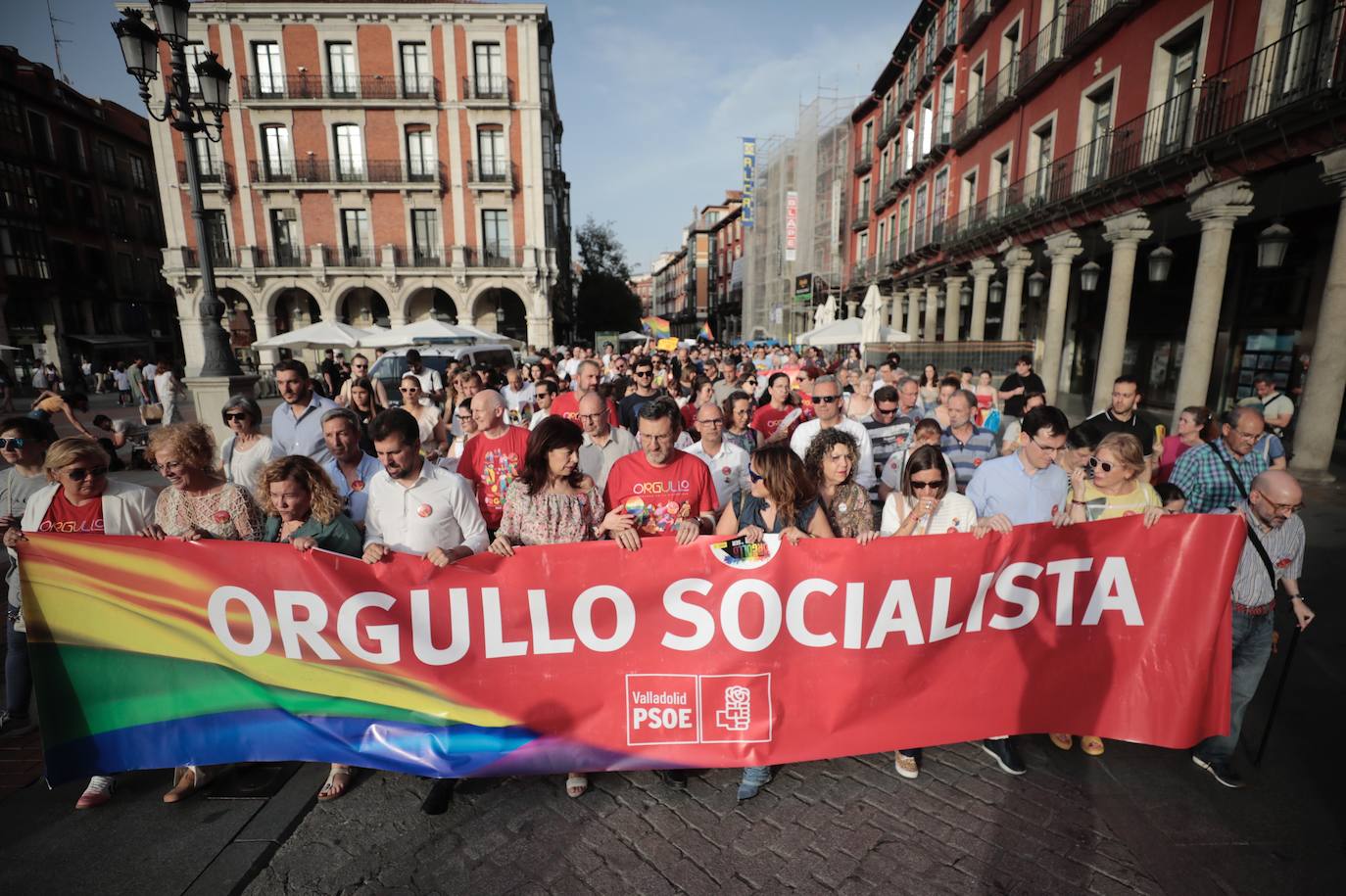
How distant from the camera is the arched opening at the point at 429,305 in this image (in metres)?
31.7

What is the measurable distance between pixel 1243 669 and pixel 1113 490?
3.62 feet

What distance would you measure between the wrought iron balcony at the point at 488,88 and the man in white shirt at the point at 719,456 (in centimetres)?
3088

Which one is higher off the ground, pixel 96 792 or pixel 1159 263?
pixel 1159 263

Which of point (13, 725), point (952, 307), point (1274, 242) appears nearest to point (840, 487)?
point (13, 725)

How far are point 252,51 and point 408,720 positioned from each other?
125ft

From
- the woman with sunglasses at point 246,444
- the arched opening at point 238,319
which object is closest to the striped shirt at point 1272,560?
the woman with sunglasses at point 246,444

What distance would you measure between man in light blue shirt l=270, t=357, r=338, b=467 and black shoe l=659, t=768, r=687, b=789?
358 centimetres

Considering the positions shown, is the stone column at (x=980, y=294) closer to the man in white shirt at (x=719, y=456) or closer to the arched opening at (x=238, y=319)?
the man in white shirt at (x=719, y=456)

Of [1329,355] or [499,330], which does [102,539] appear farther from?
[499,330]

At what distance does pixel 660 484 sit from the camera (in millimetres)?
3582

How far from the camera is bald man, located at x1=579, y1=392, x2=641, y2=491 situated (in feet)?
13.5

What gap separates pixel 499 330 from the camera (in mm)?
33562

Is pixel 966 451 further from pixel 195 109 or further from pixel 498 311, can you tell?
pixel 498 311

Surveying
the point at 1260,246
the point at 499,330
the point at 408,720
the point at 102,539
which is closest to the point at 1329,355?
the point at 1260,246
